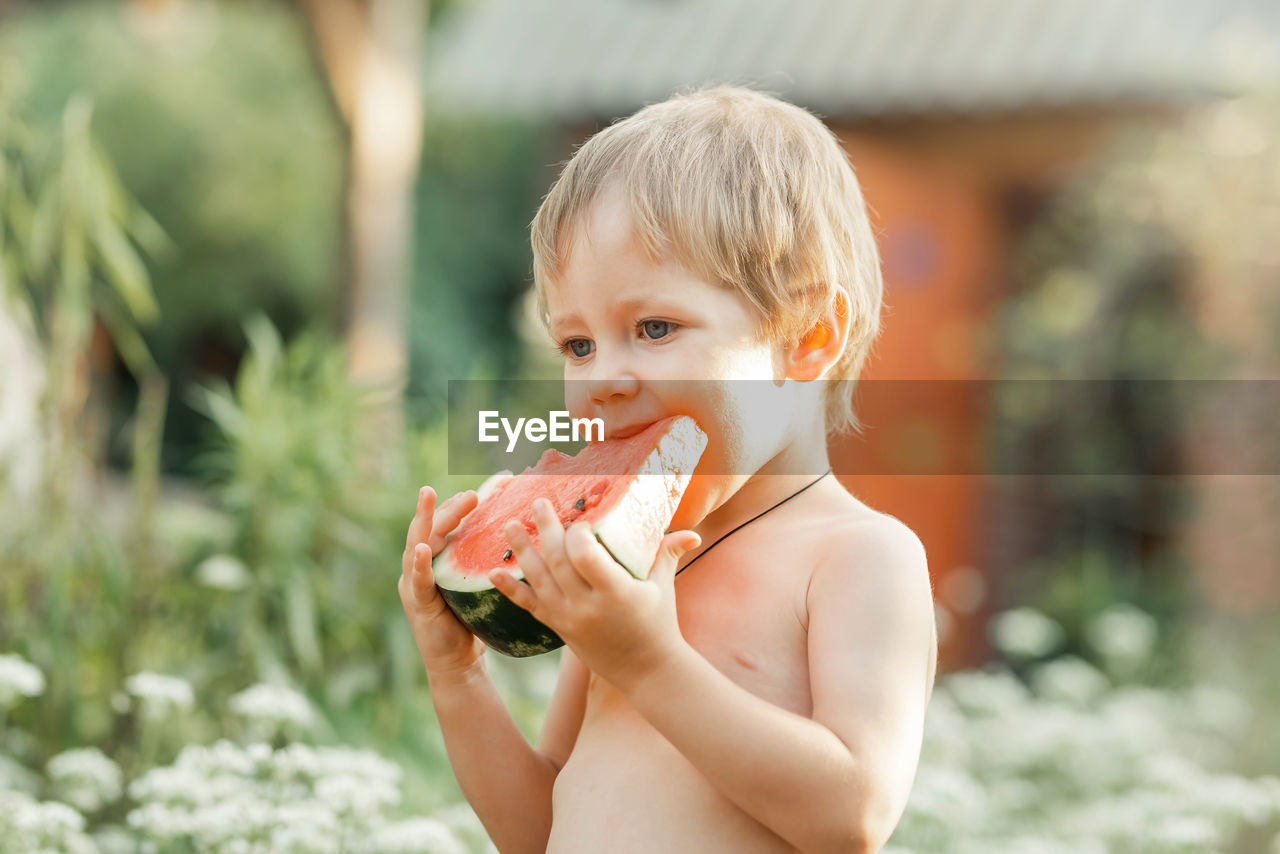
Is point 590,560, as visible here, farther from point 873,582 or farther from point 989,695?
point 989,695

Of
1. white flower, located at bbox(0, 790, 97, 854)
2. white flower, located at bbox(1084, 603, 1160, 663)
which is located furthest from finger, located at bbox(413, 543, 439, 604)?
white flower, located at bbox(1084, 603, 1160, 663)

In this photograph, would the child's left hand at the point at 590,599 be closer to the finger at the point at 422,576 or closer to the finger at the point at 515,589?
the finger at the point at 515,589

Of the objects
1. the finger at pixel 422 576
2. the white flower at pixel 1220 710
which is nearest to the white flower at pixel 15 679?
the finger at pixel 422 576

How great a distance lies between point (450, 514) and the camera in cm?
155

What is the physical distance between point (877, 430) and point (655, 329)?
6369 millimetres

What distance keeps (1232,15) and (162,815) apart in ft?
24.4

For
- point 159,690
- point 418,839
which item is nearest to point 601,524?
point 418,839

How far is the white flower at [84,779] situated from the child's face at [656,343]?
1.75 m

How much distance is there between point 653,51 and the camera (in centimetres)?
818

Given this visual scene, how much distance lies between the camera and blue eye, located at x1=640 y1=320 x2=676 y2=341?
150 cm

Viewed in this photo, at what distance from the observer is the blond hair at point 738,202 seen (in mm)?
1502

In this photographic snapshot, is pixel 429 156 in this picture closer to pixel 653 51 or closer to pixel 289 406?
pixel 653 51

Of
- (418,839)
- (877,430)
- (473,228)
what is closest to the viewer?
(418,839)

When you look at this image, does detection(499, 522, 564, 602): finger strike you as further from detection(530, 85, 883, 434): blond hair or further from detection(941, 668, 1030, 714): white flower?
detection(941, 668, 1030, 714): white flower
